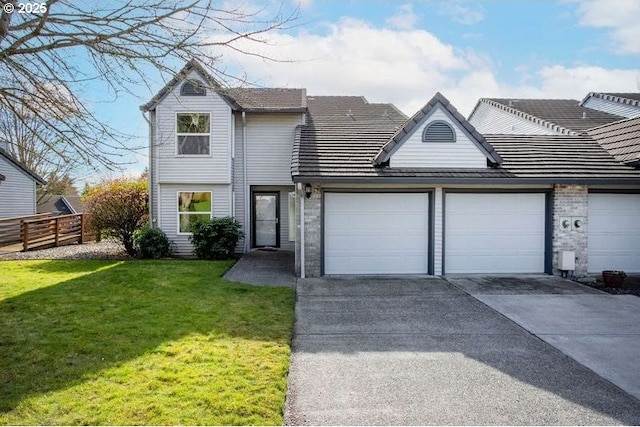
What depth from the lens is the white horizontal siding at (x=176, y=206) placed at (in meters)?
14.3

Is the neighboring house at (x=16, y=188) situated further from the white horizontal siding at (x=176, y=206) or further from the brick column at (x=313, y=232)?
the brick column at (x=313, y=232)

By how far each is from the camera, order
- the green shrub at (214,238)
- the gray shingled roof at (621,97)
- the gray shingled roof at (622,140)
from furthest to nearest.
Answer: the gray shingled roof at (621,97) < the green shrub at (214,238) < the gray shingled roof at (622,140)

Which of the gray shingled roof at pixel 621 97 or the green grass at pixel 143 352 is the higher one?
the gray shingled roof at pixel 621 97

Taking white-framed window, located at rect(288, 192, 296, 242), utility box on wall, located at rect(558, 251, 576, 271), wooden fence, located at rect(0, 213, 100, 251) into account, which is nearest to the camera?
utility box on wall, located at rect(558, 251, 576, 271)

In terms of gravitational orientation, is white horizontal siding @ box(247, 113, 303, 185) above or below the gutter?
above

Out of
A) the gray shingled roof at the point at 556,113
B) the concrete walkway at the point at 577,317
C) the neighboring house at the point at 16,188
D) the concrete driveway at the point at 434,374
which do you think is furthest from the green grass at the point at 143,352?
the gray shingled roof at the point at 556,113

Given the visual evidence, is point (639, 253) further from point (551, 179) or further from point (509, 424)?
point (509, 424)

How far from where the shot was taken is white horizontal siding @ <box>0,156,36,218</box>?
69.6 feet

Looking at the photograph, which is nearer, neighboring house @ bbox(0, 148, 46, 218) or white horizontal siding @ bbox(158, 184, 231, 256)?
white horizontal siding @ bbox(158, 184, 231, 256)

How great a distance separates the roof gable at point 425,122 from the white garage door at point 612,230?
3.22m

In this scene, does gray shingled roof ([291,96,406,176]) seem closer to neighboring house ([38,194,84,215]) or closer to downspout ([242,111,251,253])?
downspout ([242,111,251,253])

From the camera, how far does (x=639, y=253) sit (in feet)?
37.1

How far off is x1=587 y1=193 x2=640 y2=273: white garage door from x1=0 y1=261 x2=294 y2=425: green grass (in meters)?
8.56

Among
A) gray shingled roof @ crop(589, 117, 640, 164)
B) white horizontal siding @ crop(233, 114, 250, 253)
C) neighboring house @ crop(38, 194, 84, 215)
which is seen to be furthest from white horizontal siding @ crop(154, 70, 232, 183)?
neighboring house @ crop(38, 194, 84, 215)
